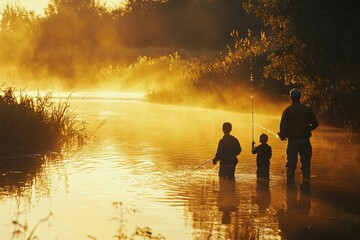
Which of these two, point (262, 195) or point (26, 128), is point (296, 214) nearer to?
point (262, 195)

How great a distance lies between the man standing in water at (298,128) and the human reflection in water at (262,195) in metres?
0.66

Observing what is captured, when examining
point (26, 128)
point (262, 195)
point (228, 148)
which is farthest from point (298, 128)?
point (26, 128)

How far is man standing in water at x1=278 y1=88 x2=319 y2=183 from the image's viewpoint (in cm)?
1472

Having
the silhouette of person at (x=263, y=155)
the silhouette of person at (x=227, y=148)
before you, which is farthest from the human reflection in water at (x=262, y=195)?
the silhouette of person at (x=227, y=148)

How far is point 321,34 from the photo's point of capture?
2378cm

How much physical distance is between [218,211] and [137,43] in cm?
6434

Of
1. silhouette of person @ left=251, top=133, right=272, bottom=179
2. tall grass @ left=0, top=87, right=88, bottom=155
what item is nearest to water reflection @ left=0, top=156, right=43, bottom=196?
tall grass @ left=0, top=87, right=88, bottom=155

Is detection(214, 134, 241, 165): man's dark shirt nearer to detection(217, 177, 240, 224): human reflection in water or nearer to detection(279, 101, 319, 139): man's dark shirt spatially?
detection(217, 177, 240, 224): human reflection in water

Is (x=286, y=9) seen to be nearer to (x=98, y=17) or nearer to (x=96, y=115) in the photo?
(x=96, y=115)

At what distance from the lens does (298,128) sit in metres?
14.7

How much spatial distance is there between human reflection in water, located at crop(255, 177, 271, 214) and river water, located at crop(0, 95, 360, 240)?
0.02 metres

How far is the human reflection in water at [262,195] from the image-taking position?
1299 centimetres

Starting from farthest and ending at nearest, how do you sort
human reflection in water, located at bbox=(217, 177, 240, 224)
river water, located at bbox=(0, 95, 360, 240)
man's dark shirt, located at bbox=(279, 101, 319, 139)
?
man's dark shirt, located at bbox=(279, 101, 319, 139) < human reflection in water, located at bbox=(217, 177, 240, 224) < river water, located at bbox=(0, 95, 360, 240)

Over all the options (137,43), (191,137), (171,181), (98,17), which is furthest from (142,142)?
(98,17)
